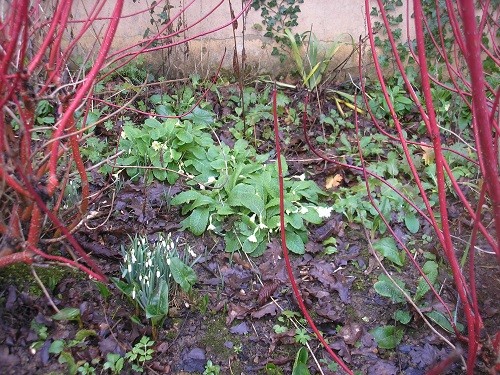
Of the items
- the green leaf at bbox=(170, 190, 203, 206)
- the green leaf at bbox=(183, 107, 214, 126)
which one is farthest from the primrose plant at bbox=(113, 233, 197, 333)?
the green leaf at bbox=(183, 107, 214, 126)

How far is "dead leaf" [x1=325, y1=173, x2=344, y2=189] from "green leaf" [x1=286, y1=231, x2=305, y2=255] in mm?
631

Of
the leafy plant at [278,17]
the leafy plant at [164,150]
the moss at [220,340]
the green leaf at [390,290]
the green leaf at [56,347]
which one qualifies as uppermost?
the leafy plant at [278,17]

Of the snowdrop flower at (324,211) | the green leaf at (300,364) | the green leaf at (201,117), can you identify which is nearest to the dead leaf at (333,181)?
the snowdrop flower at (324,211)

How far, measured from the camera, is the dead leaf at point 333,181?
3227 mm

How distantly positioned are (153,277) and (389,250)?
117 centimetres

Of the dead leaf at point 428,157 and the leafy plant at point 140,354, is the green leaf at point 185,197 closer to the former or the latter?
the leafy plant at point 140,354

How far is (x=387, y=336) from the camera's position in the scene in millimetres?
2215

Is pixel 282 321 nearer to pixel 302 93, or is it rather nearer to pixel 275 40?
pixel 302 93

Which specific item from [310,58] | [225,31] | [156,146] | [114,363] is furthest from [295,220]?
[225,31]

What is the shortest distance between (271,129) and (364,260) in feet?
4.75

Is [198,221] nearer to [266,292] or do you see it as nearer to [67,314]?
[266,292]

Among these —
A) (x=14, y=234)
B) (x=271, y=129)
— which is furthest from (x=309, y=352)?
(x=271, y=129)

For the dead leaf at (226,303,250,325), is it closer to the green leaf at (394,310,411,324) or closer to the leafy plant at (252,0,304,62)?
the green leaf at (394,310,411,324)

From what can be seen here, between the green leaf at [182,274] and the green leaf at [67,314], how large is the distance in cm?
43
